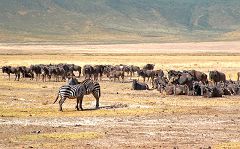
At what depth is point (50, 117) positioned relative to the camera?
23156mm

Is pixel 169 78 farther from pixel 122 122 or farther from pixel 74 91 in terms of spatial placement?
pixel 122 122

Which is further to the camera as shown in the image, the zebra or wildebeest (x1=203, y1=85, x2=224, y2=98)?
wildebeest (x1=203, y1=85, x2=224, y2=98)

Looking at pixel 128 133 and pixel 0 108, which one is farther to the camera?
pixel 0 108

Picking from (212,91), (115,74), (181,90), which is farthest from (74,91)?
(115,74)

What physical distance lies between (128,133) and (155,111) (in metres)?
6.18

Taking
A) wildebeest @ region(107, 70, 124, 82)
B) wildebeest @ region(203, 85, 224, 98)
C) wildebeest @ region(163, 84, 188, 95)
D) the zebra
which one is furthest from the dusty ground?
wildebeest @ region(107, 70, 124, 82)

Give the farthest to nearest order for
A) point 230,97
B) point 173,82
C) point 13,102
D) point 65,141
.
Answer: point 173,82 → point 230,97 → point 13,102 → point 65,141

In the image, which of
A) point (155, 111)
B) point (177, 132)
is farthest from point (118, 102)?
point (177, 132)

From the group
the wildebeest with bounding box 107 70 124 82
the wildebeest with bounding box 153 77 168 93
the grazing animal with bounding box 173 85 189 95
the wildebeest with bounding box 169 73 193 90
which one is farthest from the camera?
the wildebeest with bounding box 107 70 124 82

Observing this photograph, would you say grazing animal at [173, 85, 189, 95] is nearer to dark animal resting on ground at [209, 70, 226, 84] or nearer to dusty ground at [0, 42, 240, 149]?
dusty ground at [0, 42, 240, 149]

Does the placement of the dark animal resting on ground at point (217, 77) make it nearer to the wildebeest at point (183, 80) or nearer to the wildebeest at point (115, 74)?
the wildebeest at point (183, 80)

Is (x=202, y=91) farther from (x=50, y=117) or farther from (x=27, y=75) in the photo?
(x=27, y=75)

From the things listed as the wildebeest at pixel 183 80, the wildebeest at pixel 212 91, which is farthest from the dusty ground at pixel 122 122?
the wildebeest at pixel 183 80

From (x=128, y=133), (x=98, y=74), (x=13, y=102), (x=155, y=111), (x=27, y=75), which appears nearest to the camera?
(x=128, y=133)
